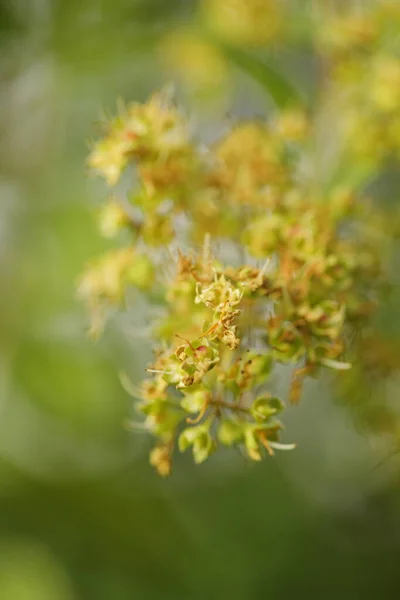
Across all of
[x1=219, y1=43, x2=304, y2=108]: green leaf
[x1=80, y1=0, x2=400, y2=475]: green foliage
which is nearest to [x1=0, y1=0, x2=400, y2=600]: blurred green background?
[x1=219, y1=43, x2=304, y2=108]: green leaf

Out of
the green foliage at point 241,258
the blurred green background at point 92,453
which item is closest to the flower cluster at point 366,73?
the green foliage at point 241,258

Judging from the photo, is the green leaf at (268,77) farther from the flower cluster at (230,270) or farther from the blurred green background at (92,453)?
the blurred green background at (92,453)

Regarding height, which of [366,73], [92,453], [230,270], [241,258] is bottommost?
[230,270]

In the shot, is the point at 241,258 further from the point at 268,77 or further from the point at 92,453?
the point at 92,453

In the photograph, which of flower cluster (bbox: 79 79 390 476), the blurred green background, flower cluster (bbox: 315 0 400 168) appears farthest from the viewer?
the blurred green background

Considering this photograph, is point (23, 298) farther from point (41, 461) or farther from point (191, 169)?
point (191, 169)

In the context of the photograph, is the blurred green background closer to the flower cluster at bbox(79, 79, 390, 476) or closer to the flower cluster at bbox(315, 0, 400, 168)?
the flower cluster at bbox(315, 0, 400, 168)

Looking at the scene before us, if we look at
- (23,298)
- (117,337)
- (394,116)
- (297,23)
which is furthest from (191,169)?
(117,337)

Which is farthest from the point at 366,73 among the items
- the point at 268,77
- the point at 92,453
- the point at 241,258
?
the point at 92,453

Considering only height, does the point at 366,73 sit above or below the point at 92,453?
below

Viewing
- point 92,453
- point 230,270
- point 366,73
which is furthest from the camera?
point 92,453
